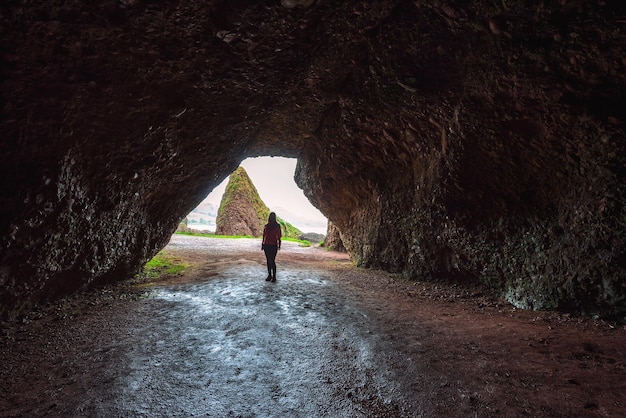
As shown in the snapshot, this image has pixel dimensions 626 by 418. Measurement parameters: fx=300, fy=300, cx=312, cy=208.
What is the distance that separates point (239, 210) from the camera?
3194 cm

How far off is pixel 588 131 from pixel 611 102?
45 cm

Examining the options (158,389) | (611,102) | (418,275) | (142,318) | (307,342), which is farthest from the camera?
(418,275)

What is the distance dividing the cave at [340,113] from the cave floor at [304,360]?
1076 mm

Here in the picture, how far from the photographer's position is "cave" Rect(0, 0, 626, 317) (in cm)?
385

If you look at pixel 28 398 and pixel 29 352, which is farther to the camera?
pixel 29 352

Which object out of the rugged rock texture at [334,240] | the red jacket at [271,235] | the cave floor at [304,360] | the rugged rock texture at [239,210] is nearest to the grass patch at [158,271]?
the cave floor at [304,360]

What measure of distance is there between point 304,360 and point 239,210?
29478 millimetres

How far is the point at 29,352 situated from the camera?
3.47m

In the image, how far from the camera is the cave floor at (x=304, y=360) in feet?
8.66

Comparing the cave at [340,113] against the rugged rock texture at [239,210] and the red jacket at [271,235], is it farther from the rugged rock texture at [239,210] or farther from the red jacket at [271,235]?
the rugged rock texture at [239,210]

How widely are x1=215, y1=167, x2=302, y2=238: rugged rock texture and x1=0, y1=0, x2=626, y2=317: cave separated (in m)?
24.0

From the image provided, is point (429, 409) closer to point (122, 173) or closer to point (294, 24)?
point (294, 24)

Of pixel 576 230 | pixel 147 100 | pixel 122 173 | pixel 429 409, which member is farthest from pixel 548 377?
pixel 122 173

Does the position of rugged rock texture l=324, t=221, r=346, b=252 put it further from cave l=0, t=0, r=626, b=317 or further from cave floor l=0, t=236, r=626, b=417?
cave floor l=0, t=236, r=626, b=417
